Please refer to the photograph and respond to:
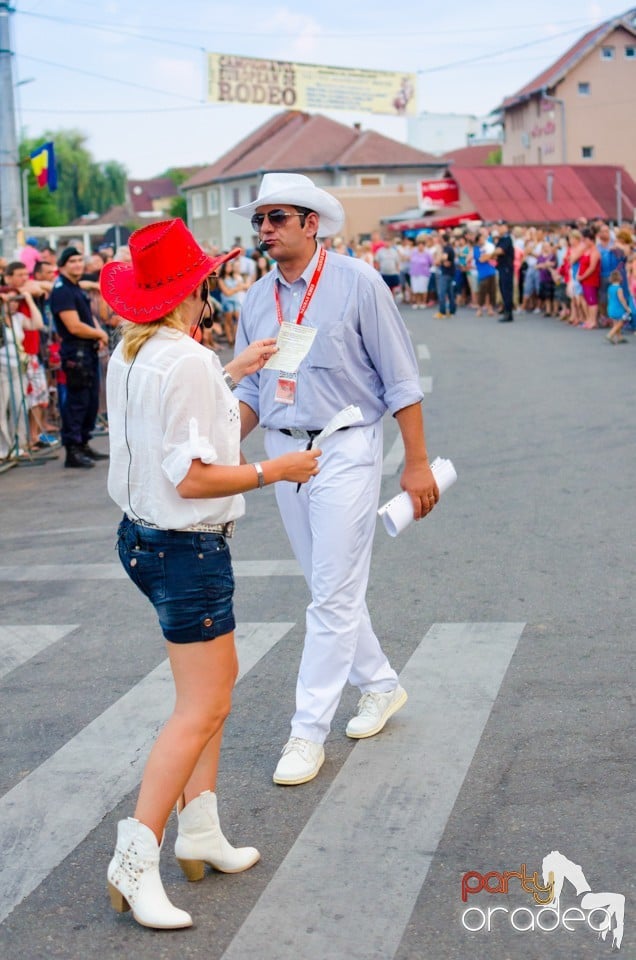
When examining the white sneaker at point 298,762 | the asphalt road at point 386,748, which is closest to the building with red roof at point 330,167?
the asphalt road at point 386,748

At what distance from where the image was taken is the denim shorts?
3.57 m

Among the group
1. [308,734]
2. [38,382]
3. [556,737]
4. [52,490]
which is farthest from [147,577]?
[38,382]

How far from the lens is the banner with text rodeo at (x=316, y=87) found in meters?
52.8

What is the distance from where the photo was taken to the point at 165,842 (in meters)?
4.18

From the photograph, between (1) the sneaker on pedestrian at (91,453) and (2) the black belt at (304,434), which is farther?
(1) the sneaker on pedestrian at (91,453)

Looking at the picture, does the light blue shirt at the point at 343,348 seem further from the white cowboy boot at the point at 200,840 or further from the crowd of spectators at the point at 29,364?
the crowd of spectators at the point at 29,364

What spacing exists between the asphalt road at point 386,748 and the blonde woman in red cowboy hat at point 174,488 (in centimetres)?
35

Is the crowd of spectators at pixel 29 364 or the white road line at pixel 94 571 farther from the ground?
the crowd of spectators at pixel 29 364

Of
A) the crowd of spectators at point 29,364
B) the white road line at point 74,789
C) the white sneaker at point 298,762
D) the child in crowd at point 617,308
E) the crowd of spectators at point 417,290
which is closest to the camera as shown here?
the white road line at point 74,789

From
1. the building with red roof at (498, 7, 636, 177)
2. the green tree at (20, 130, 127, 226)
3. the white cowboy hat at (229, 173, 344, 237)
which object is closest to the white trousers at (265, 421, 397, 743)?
the white cowboy hat at (229, 173, 344, 237)

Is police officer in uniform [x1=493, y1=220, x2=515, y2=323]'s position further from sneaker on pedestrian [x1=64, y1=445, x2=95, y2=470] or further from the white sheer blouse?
the white sheer blouse

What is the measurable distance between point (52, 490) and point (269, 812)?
7351mm

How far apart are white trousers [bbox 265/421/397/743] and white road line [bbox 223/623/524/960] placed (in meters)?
0.28

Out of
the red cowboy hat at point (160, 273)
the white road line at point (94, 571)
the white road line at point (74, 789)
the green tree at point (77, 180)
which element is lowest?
the white road line at point (94, 571)
